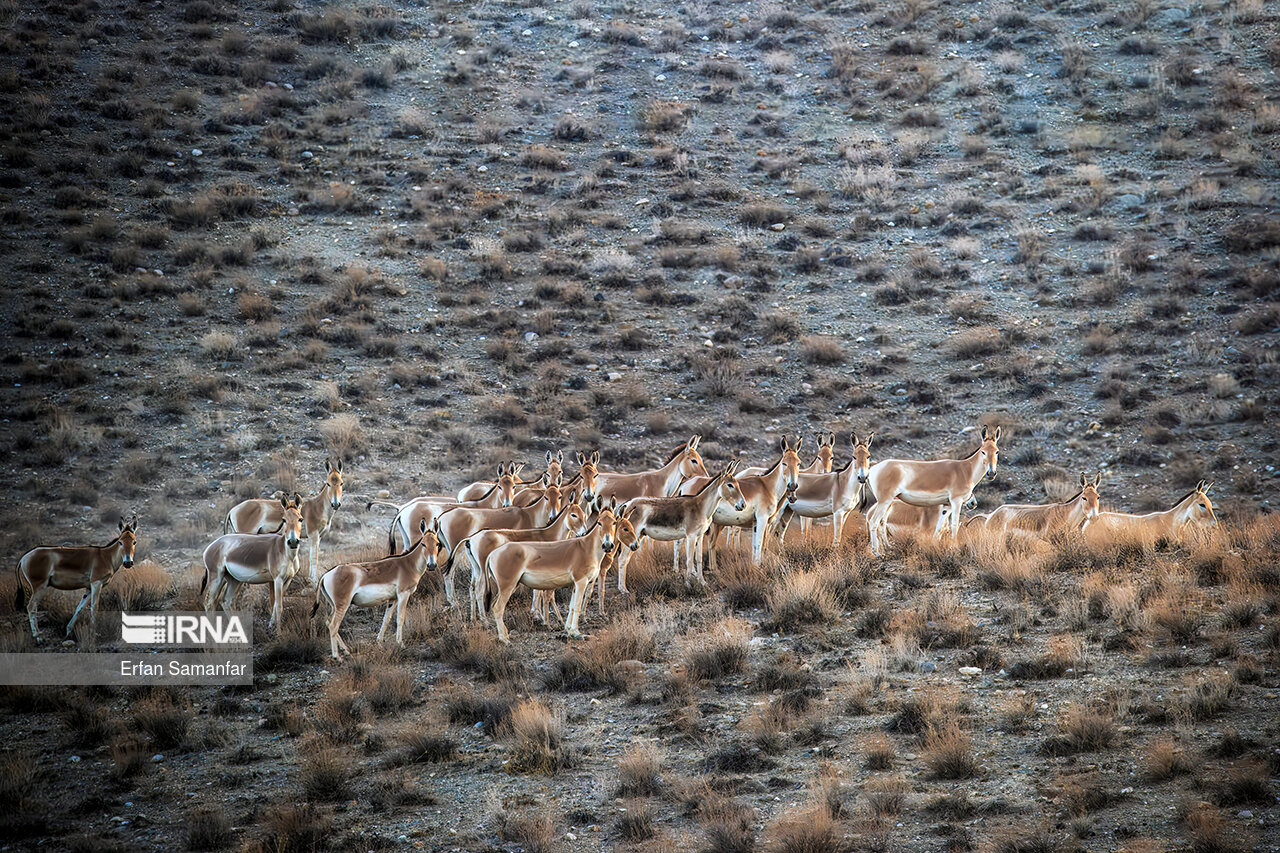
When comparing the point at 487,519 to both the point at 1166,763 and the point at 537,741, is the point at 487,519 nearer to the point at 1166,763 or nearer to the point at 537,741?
the point at 537,741

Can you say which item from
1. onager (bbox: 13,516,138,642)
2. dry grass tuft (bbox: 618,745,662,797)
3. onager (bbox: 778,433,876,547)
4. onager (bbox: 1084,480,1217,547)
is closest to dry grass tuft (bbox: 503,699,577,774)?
dry grass tuft (bbox: 618,745,662,797)

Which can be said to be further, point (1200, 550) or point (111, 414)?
point (111, 414)

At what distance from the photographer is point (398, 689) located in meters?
12.8

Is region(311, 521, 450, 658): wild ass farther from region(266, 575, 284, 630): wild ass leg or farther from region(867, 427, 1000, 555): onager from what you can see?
region(867, 427, 1000, 555): onager

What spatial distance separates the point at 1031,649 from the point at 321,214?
3054 cm

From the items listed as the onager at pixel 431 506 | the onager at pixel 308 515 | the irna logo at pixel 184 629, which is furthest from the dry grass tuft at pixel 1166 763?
the onager at pixel 308 515

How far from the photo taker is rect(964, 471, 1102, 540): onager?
18609 millimetres

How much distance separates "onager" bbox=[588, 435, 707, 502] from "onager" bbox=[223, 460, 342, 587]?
4.59 metres

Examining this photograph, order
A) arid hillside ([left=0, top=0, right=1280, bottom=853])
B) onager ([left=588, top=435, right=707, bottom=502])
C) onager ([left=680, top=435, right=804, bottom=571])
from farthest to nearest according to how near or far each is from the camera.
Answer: onager ([left=588, top=435, right=707, bottom=502]), onager ([left=680, top=435, right=804, bottom=571]), arid hillside ([left=0, top=0, right=1280, bottom=853])

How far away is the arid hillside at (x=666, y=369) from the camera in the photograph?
35.3ft

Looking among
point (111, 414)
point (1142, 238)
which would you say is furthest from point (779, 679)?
point (1142, 238)

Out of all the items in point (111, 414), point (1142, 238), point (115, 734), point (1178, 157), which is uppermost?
point (1178, 157)

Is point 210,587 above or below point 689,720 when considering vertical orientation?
above

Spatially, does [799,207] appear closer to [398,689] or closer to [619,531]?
[619,531]
